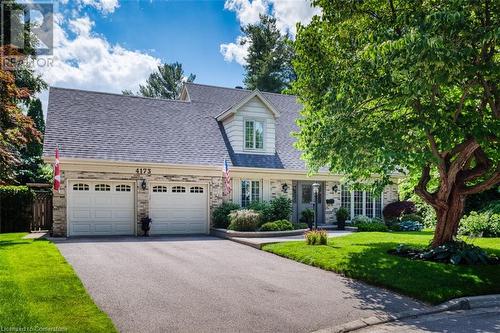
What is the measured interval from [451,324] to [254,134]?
585 inches

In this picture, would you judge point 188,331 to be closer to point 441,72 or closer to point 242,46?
point 441,72

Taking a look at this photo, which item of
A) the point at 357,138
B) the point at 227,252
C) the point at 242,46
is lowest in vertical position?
the point at 227,252

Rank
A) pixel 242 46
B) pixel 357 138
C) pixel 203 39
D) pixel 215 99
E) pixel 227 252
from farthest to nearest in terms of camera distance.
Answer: pixel 242 46 < pixel 215 99 < pixel 203 39 < pixel 227 252 < pixel 357 138

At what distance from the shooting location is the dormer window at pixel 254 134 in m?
20.0

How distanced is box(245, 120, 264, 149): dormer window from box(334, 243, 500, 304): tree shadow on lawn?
10403 mm

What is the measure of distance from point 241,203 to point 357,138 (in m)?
10.3

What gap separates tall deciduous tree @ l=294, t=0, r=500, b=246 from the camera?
7531mm

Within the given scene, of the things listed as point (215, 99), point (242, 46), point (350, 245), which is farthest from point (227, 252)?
point (242, 46)

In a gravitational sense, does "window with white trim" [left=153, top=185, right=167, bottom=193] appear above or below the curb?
above

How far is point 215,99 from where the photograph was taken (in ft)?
76.0

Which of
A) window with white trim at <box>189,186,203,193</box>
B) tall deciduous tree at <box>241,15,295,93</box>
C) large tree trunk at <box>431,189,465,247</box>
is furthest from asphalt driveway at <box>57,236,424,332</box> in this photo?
tall deciduous tree at <box>241,15,295,93</box>

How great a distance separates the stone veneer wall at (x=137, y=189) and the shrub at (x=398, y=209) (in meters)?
9.58

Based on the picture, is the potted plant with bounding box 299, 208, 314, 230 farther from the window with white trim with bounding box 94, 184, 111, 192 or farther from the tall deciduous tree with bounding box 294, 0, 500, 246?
the window with white trim with bounding box 94, 184, 111, 192

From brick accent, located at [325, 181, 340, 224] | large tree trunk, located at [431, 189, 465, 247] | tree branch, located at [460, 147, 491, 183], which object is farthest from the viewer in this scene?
brick accent, located at [325, 181, 340, 224]
